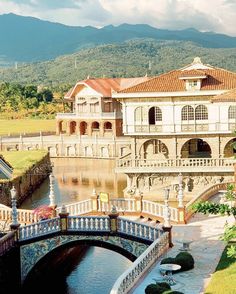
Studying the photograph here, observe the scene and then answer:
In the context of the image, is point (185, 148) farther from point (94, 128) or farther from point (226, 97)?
point (94, 128)

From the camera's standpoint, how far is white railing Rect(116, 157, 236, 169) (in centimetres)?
4553

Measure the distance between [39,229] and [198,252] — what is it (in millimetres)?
6448

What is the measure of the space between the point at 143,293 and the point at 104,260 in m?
10.3

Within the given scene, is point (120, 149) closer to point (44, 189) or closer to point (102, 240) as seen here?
point (44, 189)

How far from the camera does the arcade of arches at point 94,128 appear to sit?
77375mm

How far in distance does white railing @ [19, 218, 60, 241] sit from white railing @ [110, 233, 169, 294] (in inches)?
185

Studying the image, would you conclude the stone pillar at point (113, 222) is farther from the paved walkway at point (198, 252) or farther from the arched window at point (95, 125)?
the arched window at point (95, 125)

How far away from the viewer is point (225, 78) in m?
49.4

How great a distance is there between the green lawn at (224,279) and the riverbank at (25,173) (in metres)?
21.7

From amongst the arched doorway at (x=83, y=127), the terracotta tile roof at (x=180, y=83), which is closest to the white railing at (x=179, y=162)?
the terracotta tile roof at (x=180, y=83)

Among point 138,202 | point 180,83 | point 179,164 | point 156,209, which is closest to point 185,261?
point 156,209

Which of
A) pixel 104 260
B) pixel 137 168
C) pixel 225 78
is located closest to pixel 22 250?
pixel 104 260

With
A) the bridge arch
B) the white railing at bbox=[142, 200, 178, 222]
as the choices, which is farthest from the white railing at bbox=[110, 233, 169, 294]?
the white railing at bbox=[142, 200, 178, 222]

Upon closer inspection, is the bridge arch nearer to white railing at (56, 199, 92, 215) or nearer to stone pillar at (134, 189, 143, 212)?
white railing at (56, 199, 92, 215)
